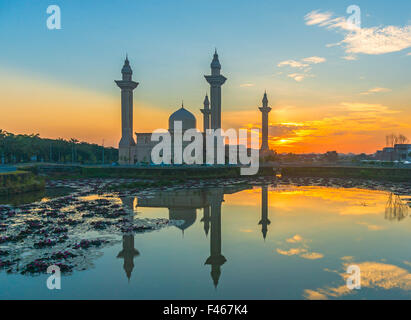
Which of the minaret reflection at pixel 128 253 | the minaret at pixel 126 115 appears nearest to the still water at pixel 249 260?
the minaret reflection at pixel 128 253

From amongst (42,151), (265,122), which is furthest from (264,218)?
(265,122)

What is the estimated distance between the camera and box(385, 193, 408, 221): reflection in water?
22145mm

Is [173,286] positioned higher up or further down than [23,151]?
further down

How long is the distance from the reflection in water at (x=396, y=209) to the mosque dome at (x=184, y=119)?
5311cm

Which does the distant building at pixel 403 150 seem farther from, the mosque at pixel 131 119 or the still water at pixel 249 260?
the still water at pixel 249 260

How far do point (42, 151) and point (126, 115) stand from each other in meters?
27.6

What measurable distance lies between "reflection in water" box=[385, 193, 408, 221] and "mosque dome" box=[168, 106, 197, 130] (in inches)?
2091

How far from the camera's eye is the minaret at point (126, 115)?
251 ft

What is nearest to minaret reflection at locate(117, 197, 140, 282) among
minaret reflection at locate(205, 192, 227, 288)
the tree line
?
minaret reflection at locate(205, 192, 227, 288)

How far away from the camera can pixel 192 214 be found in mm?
23438
